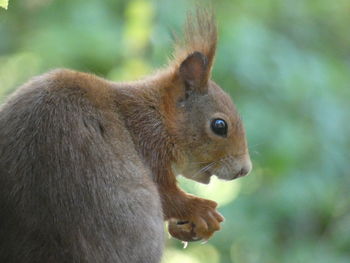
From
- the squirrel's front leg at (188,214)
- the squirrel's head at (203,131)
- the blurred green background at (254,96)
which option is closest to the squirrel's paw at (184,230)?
the squirrel's front leg at (188,214)

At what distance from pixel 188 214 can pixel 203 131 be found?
0.30 m

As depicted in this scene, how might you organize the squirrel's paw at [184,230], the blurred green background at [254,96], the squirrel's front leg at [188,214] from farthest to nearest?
the blurred green background at [254,96] → the squirrel's paw at [184,230] → the squirrel's front leg at [188,214]

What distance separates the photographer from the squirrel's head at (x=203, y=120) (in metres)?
2.89

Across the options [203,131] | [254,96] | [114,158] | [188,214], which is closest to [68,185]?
[114,158]

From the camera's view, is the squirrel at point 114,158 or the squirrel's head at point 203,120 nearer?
the squirrel at point 114,158

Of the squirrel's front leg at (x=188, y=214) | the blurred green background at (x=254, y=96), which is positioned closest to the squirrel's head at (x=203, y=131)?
the squirrel's front leg at (x=188, y=214)

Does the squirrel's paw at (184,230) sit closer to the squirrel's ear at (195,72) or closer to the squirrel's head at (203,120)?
the squirrel's head at (203,120)

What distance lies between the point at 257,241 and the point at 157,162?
6.04 ft

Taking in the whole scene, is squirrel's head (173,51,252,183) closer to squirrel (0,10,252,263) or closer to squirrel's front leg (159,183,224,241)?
squirrel (0,10,252,263)

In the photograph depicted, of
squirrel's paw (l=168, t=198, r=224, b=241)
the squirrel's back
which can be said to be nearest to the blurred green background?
squirrel's paw (l=168, t=198, r=224, b=241)

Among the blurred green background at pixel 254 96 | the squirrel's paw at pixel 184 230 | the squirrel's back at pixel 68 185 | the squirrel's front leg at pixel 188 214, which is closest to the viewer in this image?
the squirrel's back at pixel 68 185

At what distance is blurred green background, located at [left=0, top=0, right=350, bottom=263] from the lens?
Result: 4.32 m

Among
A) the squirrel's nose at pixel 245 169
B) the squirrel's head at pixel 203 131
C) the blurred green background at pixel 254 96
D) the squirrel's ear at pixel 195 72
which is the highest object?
the squirrel's ear at pixel 195 72

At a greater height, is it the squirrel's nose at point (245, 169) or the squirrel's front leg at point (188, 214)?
the squirrel's nose at point (245, 169)
